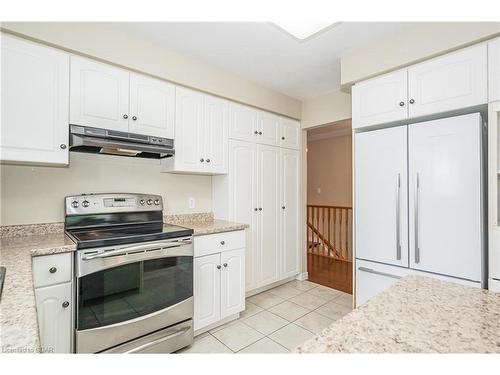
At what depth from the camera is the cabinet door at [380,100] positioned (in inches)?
81.0

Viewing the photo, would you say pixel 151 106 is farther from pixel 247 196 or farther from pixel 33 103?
pixel 247 196

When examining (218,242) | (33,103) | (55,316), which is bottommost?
(55,316)

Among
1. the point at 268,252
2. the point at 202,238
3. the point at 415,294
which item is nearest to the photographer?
the point at 415,294

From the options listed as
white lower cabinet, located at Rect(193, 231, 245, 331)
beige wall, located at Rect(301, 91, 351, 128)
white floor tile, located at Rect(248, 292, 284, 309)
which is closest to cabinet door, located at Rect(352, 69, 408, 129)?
beige wall, located at Rect(301, 91, 351, 128)

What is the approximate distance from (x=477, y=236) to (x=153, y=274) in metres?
2.17

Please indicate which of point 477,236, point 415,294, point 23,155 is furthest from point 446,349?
point 23,155

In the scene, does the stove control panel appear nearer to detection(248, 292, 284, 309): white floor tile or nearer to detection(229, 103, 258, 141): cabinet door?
detection(229, 103, 258, 141): cabinet door

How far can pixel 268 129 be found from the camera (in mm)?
3117

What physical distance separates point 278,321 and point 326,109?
2.51m

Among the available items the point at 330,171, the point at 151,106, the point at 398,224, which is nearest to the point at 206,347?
the point at 398,224

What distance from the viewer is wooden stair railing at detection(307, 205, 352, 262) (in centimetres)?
471

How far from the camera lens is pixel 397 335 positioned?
0.59 meters

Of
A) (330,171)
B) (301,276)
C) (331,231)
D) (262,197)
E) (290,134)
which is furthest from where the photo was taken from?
(330,171)

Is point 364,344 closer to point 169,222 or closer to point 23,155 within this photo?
point 23,155
